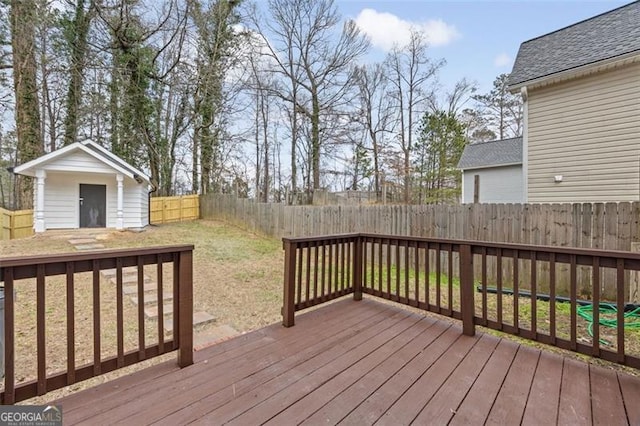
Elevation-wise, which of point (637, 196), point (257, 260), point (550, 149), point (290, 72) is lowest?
point (257, 260)

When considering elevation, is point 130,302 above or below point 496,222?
below

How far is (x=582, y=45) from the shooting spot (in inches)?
259

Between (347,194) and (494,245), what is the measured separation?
12.5 m

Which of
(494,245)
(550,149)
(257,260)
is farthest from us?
(257,260)

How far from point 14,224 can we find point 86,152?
3.26 m

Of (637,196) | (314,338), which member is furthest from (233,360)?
(637,196)

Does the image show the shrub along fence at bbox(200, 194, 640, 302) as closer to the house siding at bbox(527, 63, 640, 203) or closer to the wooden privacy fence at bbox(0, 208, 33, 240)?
the house siding at bbox(527, 63, 640, 203)

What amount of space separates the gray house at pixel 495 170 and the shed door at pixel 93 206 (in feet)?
44.6

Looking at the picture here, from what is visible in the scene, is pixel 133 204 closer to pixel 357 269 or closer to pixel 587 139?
pixel 357 269

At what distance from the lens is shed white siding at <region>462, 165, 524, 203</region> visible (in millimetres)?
12289

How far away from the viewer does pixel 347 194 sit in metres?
15.1

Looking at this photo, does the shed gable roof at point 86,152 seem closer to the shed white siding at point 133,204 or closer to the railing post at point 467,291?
the shed white siding at point 133,204

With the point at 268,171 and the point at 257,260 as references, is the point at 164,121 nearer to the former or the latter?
the point at 268,171

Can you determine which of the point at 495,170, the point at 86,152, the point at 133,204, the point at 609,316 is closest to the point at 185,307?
the point at 609,316
